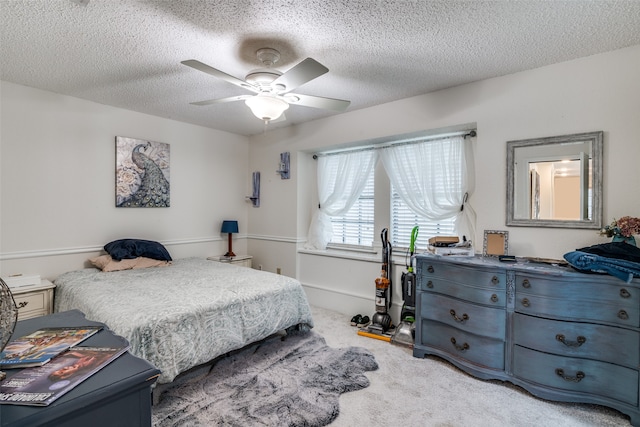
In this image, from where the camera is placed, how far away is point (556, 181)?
8.44ft

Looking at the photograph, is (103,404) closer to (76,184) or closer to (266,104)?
(266,104)

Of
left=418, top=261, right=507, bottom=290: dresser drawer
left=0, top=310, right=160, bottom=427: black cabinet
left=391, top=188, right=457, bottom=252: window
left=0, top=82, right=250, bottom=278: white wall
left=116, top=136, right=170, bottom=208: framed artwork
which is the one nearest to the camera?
left=0, top=310, right=160, bottom=427: black cabinet

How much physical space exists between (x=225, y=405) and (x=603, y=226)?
3068mm

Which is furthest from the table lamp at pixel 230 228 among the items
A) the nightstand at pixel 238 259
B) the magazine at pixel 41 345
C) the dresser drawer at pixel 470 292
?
the magazine at pixel 41 345

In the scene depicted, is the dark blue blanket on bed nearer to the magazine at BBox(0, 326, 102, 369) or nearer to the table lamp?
the magazine at BBox(0, 326, 102, 369)

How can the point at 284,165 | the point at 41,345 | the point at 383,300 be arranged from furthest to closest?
the point at 284,165 < the point at 383,300 < the point at 41,345

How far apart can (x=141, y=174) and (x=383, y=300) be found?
10.9ft

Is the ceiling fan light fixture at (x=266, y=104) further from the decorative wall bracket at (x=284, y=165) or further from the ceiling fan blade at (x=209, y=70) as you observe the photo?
the decorative wall bracket at (x=284, y=165)

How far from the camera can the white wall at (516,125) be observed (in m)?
2.32

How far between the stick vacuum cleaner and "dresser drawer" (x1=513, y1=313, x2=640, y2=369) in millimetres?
1306

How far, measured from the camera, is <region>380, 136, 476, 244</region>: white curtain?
3.26m

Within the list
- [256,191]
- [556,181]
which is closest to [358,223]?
[256,191]

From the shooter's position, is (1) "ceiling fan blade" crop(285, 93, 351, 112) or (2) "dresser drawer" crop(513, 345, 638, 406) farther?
(1) "ceiling fan blade" crop(285, 93, 351, 112)

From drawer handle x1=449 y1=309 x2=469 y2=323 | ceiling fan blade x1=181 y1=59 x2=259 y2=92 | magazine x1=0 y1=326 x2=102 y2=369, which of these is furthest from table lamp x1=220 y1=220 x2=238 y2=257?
magazine x1=0 y1=326 x2=102 y2=369
